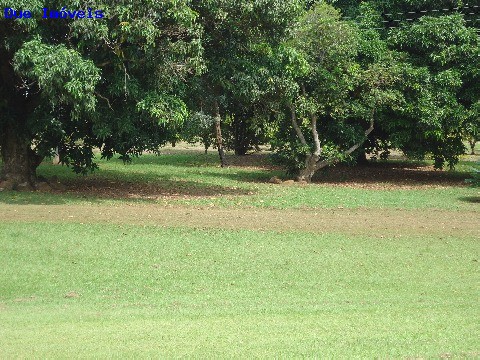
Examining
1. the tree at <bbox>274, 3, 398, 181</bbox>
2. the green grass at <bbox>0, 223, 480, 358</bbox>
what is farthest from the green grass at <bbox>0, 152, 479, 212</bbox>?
the green grass at <bbox>0, 223, 480, 358</bbox>

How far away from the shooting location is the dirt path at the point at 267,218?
14227mm

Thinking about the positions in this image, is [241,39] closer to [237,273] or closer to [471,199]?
[471,199]

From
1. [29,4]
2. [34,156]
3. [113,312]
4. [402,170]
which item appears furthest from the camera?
[402,170]

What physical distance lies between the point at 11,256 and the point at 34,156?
8.30 metres

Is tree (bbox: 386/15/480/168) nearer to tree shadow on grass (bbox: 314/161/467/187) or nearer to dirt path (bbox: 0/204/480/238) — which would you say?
tree shadow on grass (bbox: 314/161/467/187)

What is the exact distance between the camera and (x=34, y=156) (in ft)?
61.8

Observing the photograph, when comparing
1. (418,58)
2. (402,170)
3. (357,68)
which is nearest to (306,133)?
(357,68)

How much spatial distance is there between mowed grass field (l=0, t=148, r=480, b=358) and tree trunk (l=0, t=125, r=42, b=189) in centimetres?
116

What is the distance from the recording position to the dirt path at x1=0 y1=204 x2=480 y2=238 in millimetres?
14227

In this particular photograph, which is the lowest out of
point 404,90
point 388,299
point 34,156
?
point 388,299

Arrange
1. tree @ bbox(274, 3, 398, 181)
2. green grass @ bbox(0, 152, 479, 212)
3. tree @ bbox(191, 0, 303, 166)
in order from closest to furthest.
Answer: tree @ bbox(191, 0, 303, 166) < green grass @ bbox(0, 152, 479, 212) < tree @ bbox(274, 3, 398, 181)

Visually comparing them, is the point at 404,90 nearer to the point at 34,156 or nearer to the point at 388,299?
the point at 34,156

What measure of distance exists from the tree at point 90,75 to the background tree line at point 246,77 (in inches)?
1.4

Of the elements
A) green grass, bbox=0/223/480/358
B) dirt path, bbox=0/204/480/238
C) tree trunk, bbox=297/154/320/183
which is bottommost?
green grass, bbox=0/223/480/358
